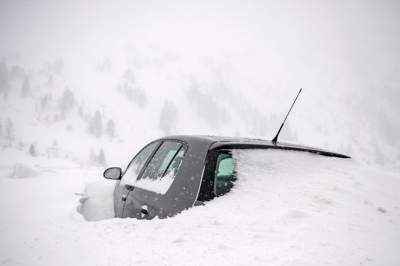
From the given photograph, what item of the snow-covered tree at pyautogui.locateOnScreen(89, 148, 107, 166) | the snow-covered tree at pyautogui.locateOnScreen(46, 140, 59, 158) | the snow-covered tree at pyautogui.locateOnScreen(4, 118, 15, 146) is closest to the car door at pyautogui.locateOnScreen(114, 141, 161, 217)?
the snow-covered tree at pyautogui.locateOnScreen(89, 148, 107, 166)

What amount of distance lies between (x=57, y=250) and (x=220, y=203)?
129cm

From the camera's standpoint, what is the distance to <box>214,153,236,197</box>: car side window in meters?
2.80

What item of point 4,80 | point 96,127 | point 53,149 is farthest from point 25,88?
point 53,149

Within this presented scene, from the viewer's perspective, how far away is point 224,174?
10.0 feet

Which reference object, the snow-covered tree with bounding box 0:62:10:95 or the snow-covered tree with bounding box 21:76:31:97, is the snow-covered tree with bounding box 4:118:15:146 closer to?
the snow-covered tree with bounding box 0:62:10:95

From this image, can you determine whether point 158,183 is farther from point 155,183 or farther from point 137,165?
point 137,165

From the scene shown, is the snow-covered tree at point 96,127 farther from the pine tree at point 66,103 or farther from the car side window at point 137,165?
the car side window at point 137,165

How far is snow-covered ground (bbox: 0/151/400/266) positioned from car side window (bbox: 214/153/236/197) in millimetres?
123

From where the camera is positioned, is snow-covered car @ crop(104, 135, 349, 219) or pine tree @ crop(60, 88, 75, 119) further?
pine tree @ crop(60, 88, 75, 119)

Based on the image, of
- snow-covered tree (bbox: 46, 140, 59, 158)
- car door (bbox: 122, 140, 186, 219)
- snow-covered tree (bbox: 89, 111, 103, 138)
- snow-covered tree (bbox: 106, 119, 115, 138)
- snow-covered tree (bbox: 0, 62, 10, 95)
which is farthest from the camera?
snow-covered tree (bbox: 0, 62, 10, 95)

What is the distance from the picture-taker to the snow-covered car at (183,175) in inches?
108

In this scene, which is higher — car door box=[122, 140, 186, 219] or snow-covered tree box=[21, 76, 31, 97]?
car door box=[122, 140, 186, 219]

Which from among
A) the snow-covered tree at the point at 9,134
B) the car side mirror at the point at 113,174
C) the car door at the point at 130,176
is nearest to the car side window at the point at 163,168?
the car door at the point at 130,176

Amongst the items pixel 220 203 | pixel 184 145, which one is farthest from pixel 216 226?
pixel 184 145
